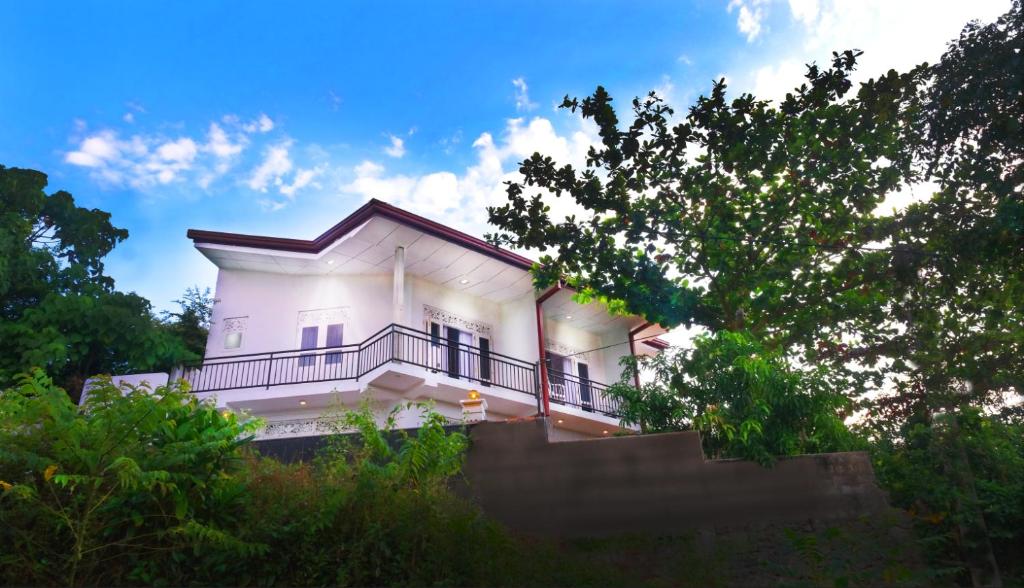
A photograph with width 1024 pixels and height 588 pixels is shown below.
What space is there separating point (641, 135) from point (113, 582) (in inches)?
302

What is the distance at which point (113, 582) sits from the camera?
4930 mm

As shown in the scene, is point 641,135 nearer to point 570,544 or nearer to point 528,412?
point 570,544

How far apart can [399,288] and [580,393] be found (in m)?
6.10

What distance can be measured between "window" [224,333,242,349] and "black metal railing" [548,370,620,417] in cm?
701

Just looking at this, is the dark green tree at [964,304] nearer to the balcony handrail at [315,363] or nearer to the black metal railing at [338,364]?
the black metal railing at [338,364]

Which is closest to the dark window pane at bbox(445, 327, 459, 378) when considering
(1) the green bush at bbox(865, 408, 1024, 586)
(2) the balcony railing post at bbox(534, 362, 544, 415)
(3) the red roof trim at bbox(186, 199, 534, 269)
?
(2) the balcony railing post at bbox(534, 362, 544, 415)

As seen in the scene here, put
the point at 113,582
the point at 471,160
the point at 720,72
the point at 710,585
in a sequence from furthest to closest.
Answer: the point at 471,160 → the point at 720,72 → the point at 710,585 → the point at 113,582

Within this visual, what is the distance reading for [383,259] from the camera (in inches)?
560

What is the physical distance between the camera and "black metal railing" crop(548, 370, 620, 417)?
51.5 ft

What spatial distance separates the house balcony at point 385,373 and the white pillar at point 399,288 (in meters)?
0.26

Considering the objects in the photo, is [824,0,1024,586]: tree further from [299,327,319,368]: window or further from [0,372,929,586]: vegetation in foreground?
[299,327,319,368]: window

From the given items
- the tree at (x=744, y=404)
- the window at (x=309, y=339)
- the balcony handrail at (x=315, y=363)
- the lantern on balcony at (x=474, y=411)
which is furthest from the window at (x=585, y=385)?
the tree at (x=744, y=404)

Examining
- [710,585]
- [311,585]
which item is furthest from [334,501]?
[710,585]

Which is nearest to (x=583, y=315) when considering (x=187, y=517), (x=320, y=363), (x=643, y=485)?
(x=320, y=363)
